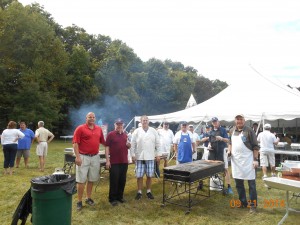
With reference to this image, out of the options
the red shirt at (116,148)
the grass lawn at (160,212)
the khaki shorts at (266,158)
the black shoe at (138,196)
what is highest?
the red shirt at (116,148)

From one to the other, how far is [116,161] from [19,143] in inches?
209

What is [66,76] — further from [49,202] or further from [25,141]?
[49,202]

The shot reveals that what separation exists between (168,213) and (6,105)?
2108 centimetres

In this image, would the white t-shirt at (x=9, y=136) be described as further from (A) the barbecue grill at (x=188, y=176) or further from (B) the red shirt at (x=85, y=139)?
(A) the barbecue grill at (x=188, y=176)

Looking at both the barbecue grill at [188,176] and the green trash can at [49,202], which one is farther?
the barbecue grill at [188,176]

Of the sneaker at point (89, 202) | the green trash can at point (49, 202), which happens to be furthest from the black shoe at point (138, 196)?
the green trash can at point (49, 202)

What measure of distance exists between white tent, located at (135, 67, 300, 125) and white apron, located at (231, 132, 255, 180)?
18.6ft

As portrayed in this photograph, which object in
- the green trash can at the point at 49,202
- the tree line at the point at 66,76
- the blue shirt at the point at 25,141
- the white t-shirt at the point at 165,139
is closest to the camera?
the green trash can at the point at 49,202

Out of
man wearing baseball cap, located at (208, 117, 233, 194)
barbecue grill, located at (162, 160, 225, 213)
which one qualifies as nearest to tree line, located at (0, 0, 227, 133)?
man wearing baseball cap, located at (208, 117, 233, 194)

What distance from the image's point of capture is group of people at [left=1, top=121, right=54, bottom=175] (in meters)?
7.94

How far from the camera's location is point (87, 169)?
4.99 m

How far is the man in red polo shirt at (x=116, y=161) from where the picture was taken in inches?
209

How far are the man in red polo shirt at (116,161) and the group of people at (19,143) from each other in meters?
4.09

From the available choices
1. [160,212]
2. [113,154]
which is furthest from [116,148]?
[160,212]
